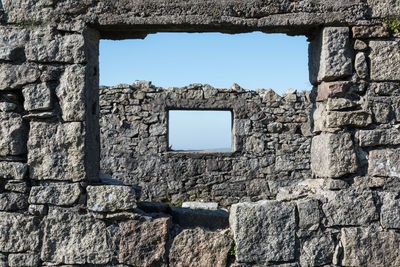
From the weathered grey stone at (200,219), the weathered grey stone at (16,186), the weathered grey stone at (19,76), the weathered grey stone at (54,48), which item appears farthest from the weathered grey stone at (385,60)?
the weathered grey stone at (16,186)

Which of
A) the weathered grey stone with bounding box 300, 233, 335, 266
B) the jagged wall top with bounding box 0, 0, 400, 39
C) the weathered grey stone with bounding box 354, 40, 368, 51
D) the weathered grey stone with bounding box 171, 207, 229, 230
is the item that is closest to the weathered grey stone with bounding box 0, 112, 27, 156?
the jagged wall top with bounding box 0, 0, 400, 39

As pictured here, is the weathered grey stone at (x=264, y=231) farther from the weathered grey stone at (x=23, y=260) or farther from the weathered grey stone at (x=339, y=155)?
the weathered grey stone at (x=23, y=260)

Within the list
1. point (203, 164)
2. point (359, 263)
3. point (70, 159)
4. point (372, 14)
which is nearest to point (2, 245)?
point (70, 159)

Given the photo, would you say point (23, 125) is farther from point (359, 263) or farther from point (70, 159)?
point (359, 263)

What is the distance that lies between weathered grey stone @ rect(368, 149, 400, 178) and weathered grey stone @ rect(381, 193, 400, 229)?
0.20 meters

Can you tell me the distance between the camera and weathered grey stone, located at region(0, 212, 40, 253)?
3.29 metres

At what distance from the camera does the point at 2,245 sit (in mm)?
3291

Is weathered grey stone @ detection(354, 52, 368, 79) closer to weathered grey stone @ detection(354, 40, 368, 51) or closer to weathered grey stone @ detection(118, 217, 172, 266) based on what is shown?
weathered grey stone @ detection(354, 40, 368, 51)

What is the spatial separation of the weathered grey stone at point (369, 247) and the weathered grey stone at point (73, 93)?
90.7 inches

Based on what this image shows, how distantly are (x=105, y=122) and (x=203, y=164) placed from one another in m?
2.26

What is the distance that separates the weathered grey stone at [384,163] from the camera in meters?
3.42

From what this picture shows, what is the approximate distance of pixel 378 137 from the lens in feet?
11.2

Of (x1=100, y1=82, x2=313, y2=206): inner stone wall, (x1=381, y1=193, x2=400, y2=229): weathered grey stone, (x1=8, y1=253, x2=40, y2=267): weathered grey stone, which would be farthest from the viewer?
(x1=100, y1=82, x2=313, y2=206): inner stone wall

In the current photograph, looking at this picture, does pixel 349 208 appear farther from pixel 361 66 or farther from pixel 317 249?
pixel 361 66
